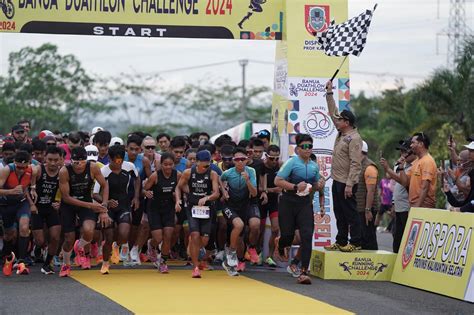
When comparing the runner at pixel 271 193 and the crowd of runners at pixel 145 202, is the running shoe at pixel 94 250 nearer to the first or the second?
the crowd of runners at pixel 145 202

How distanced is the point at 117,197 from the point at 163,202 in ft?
2.48

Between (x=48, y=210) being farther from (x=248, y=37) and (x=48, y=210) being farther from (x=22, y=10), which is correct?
(x=248, y=37)

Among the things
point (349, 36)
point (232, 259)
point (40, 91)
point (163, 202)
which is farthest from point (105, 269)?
point (40, 91)

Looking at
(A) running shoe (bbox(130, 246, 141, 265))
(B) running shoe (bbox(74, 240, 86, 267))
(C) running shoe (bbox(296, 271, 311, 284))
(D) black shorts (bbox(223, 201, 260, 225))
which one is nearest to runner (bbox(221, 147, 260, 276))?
(D) black shorts (bbox(223, 201, 260, 225))

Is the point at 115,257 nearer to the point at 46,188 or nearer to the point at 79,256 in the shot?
the point at 79,256

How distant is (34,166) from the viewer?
1492 centimetres

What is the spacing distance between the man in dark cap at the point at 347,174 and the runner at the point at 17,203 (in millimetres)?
4762

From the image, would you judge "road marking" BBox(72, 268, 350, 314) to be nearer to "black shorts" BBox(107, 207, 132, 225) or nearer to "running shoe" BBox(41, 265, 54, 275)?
"running shoe" BBox(41, 265, 54, 275)

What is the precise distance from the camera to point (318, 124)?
57.6 feet

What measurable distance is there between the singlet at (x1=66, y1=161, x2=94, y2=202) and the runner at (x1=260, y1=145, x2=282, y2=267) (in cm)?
346

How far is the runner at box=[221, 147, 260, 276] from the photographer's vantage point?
1535cm

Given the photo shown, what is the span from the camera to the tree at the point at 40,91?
6462 centimetres

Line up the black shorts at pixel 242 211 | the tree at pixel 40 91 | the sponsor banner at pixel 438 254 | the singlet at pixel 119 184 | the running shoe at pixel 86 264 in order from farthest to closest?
the tree at pixel 40 91 < the running shoe at pixel 86 264 < the black shorts at pixel 242 211 < the singlet at pixel 119 184 < the sponsor banner at pixel 438 254

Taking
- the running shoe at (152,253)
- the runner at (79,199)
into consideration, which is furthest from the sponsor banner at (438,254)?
the runner at (79,199)
